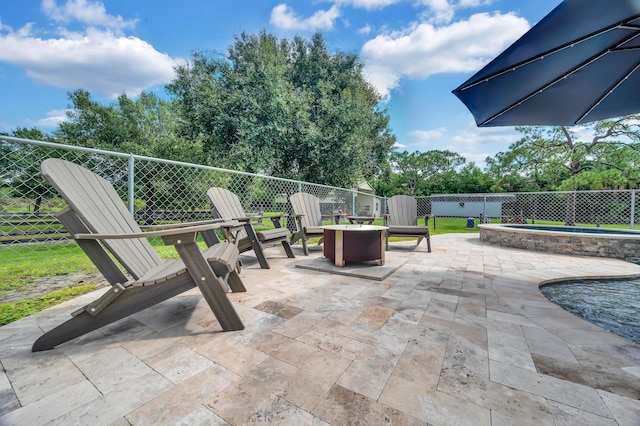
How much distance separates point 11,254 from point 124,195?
10.9 feet

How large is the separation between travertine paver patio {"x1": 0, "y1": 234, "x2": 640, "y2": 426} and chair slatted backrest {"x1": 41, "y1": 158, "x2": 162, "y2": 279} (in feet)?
1.69

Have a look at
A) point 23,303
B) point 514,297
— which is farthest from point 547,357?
point 23,303

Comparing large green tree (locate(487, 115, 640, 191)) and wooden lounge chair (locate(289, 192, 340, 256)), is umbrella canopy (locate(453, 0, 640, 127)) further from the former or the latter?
large green tree (locate(487, 115, 640, 191))

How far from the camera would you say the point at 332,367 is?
4.55 feet

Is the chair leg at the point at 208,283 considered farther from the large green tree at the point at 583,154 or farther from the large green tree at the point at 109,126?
the large green tree at the point at 109,126

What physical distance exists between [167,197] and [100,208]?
358 centimetres

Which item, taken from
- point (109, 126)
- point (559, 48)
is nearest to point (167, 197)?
point (559, 48)

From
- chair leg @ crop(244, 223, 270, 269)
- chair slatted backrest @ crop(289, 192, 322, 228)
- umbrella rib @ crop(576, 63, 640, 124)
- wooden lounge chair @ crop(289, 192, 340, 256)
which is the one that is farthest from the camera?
chair slatted backrest @ crop(289, 192, 322, 228)

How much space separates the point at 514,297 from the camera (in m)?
2.55

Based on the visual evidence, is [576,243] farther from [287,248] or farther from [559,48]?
[287,248]

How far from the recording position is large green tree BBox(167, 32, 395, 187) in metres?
7.27

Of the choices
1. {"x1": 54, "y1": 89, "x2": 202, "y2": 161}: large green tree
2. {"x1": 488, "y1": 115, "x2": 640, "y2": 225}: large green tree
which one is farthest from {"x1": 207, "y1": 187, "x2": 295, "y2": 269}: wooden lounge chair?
{"x1": 54, "y1": 89, "x2": 202, "y2": 161}: large green tree

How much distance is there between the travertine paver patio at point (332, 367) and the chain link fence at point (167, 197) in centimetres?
102

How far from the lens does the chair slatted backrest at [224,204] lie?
3107 millimetres
